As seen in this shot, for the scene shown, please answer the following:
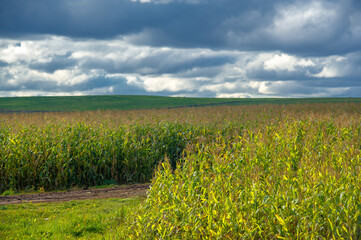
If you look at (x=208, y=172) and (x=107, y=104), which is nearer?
(x=208, y=172)

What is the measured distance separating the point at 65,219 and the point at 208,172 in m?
3.92

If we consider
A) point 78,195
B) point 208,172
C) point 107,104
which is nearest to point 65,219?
point 78,195

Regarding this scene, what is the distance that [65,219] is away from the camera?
960 cm

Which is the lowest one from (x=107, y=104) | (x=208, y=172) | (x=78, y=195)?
(x=78, y=195)

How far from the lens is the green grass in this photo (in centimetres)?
880

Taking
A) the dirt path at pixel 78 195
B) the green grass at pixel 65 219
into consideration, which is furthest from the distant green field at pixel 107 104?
the green grass at pixel 65 219

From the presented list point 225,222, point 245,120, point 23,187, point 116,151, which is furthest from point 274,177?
point 245,120

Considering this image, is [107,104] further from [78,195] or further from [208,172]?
[208,172]

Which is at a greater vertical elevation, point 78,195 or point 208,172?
point 208,172

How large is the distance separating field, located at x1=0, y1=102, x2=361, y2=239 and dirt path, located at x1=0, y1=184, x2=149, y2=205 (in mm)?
986

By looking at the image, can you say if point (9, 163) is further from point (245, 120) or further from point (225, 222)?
point (245, 120)

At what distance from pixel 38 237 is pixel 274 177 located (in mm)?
5590

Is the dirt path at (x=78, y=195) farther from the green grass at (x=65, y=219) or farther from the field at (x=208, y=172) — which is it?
the field at (x=208, y=172)

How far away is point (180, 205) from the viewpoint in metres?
7.99
